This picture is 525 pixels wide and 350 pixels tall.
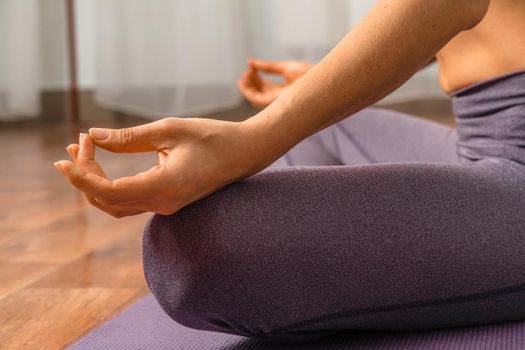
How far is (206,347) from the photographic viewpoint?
0.79 m

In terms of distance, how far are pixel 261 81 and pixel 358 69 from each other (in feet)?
2.21

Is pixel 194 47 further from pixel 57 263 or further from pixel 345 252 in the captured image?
pixel 345 252

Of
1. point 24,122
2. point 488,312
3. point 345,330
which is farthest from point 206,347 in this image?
point 24,122

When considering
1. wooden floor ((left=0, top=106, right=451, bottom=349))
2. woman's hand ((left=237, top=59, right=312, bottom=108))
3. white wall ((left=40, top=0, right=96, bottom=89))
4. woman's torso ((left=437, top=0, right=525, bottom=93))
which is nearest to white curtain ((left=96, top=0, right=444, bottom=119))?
white wall ((left=40, top=0, right=96, bottom=89))

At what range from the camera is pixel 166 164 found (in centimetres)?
64

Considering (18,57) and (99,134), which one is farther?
(18,57)

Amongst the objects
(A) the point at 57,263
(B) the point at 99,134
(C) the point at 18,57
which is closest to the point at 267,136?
(B) the point at 99,134

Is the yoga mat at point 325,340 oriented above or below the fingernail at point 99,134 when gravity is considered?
below

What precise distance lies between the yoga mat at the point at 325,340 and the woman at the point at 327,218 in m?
0.02

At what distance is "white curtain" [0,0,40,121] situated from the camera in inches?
140

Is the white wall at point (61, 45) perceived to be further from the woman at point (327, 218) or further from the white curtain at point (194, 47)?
the woman at point (327, 218)

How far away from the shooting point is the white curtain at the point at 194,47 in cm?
337

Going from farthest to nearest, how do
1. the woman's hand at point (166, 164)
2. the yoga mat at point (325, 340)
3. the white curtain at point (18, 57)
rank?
the white curtain at point (18, 57), the yoga mat at point (325, 340), the woman's hand at point (166, 164)

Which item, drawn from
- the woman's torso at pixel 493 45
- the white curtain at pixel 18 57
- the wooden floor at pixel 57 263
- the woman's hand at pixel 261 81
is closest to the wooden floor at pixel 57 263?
the wooden floor at pixel 57 263
